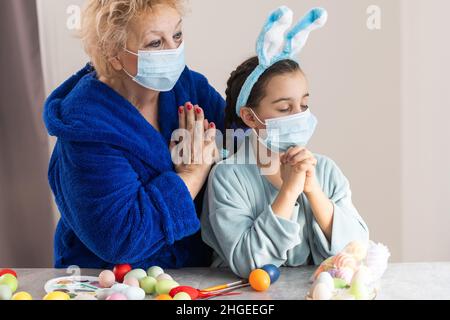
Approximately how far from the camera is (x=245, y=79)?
140cm

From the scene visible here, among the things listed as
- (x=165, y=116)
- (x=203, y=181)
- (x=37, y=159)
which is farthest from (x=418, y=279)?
(x=37, y=159)

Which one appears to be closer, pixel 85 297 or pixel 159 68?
pixel 85 297

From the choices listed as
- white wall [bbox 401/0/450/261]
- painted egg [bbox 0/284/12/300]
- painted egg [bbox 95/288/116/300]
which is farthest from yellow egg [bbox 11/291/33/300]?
white wall [bbox 401/0/450/261]

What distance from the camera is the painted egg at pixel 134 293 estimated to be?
1.21 metres

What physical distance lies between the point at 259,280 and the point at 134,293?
0.23 metres

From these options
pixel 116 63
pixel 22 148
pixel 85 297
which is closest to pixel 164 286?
pixel 85 297

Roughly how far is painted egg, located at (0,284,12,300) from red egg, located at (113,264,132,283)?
0.20 meters

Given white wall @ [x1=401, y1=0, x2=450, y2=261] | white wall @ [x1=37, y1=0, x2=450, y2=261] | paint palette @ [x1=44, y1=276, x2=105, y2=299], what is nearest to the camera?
paint palette @ [x1=44, y1=276, x2=105, y2=299]

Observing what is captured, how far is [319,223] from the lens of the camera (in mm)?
1360

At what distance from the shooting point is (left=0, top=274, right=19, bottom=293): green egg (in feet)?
4.33

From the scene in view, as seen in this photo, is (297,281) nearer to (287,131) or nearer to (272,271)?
(272,271)

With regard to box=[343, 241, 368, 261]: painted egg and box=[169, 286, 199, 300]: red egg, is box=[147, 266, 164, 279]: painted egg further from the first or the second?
box=[343, 241, 368, 261]: painted egg

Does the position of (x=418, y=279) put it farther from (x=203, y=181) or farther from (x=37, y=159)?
(x=37, y=159)

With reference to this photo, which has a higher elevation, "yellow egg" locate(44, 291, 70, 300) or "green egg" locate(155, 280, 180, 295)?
"yellow egg" locate(44, 291, 70, 300)
